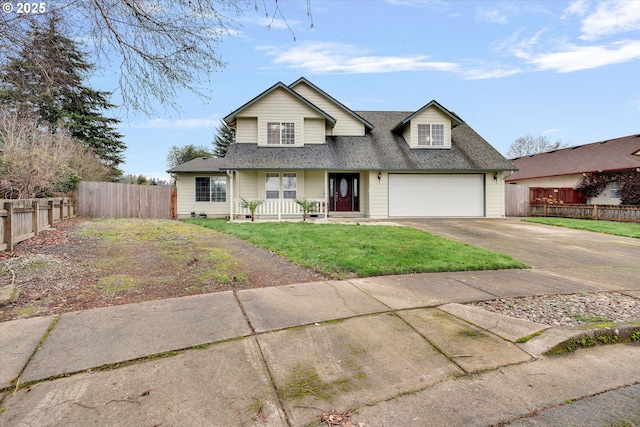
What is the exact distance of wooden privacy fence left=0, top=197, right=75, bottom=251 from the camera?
651 cm

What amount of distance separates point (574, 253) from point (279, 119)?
44.0ft

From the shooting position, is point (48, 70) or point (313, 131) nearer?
point (48, 70)

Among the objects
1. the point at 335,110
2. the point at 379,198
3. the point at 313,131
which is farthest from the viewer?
the point at 335,110

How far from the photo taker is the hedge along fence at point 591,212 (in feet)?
49.7

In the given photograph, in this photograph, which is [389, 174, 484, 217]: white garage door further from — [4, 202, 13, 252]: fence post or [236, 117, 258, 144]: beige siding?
[4, 202, 13, 252]: fence post

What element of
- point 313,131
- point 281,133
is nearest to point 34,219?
point 281,133

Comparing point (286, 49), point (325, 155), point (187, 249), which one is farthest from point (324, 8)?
point (325, 155)

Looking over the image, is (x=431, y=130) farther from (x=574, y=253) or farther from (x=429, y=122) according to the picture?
(x=574, y=253)

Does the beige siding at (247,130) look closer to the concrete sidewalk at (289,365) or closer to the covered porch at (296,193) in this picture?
the covered porch at (296,193)

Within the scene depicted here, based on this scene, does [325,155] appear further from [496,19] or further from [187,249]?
[187,249]

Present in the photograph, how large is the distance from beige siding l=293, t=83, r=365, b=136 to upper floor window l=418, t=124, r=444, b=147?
321cm

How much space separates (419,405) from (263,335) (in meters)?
1.51

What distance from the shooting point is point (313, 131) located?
16.8 meters

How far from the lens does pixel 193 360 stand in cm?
254
